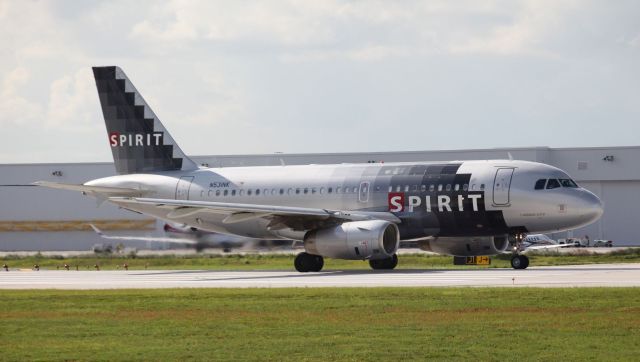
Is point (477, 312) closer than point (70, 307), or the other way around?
point (477, 312)

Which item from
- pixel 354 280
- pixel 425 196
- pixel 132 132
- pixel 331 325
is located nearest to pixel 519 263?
pixel 425 196

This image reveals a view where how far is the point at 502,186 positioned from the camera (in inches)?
1800

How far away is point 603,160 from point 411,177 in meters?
44.5

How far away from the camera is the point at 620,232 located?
290 ft

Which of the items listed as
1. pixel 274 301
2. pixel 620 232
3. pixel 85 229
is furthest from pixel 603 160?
pixel 274 301

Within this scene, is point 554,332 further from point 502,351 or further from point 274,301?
point 274,301

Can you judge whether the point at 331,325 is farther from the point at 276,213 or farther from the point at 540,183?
the point at 540,183

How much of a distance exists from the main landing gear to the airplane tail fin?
1093 cm

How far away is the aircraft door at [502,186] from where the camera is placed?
45.5 metres

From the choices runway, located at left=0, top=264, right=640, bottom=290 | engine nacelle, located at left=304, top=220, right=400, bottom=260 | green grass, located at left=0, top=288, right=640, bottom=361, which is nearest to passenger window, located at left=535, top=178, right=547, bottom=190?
runway, located at left=0, top=264, right=640, bottom=290

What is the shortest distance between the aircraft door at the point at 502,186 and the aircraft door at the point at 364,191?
552 cm

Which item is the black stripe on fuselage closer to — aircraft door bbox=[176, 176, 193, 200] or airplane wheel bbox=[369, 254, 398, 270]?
airplane wheel bbox=[369, 254, 398, 270]

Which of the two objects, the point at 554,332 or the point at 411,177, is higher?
the point at 411,177

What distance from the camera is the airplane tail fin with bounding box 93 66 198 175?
5609 centimetres
